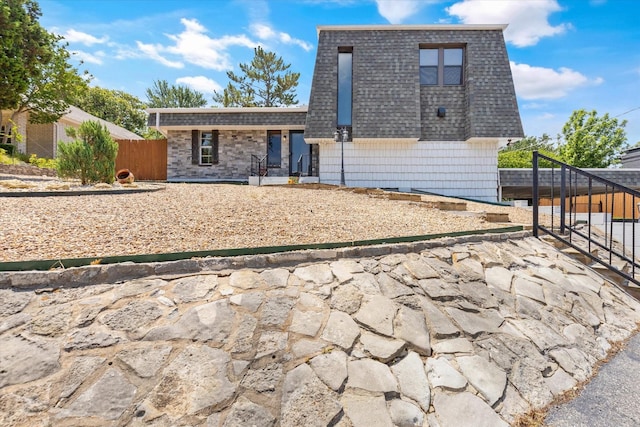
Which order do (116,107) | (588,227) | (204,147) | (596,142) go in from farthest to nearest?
(116,107) → (596,142) → (204,147) → (588,227)

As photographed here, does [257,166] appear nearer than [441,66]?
No

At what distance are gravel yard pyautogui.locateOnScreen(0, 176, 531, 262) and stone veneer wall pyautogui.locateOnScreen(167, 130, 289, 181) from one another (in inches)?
361

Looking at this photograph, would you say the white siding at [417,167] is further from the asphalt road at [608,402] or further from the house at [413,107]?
the asphalt road at [608,402]

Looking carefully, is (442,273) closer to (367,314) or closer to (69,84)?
(367,314)

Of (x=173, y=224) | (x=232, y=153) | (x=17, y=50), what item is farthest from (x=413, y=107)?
(x=17, y=50)

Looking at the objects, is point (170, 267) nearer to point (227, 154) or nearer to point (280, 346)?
point (280, 346)

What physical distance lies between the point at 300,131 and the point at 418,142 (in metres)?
5.25

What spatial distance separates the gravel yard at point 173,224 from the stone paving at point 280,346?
1.47 ft

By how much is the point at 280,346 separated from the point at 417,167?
10831mm

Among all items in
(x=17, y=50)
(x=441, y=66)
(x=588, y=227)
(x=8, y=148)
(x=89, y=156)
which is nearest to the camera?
(x=588, y=227)

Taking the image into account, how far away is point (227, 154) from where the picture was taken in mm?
14734

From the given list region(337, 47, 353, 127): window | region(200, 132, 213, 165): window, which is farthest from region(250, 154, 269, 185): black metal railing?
region(337, 47, 353, 127): window

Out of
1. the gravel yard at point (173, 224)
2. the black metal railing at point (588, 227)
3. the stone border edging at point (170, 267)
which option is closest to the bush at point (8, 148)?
the gravel yard at point (173, 224)

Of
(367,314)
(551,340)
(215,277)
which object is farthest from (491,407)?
(215,277)
